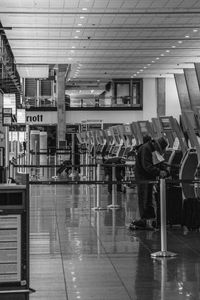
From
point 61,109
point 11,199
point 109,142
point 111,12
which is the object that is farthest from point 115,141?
point 61,109

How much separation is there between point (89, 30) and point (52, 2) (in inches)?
228

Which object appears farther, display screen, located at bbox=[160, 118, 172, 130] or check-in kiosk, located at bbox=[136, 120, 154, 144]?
check-in kiosk, located at bbox=[136, 120, 154, 144]

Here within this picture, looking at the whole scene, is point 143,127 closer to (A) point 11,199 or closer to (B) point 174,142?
(B) point 174,142

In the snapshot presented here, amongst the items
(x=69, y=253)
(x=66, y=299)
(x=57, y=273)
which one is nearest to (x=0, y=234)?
(x=66, y=299)

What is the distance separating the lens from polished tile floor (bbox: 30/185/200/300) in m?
5.93

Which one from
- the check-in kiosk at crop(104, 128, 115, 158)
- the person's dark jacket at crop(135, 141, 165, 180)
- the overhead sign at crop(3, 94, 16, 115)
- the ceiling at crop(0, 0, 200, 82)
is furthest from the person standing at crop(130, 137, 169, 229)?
the ceiling at crop(0, 0, 200, 82)

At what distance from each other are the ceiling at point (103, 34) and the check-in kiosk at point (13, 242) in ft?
66.3

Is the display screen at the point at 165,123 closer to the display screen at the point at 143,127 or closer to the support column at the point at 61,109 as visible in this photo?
the display screen at the point at 143,127

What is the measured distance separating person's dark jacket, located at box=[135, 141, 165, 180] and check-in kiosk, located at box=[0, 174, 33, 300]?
16.7 ft

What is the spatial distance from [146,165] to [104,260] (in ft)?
8.85

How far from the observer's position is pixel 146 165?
9.99 meters

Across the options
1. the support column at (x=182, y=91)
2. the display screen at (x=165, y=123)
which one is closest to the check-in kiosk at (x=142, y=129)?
the display screen at (x=165, y=123)

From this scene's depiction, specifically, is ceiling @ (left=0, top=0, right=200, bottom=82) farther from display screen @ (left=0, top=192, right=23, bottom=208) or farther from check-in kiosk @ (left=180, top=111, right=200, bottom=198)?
display screen @ (left=0, top=192, right=23, bottom=208)

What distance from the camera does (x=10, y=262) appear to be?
16.3 ft
